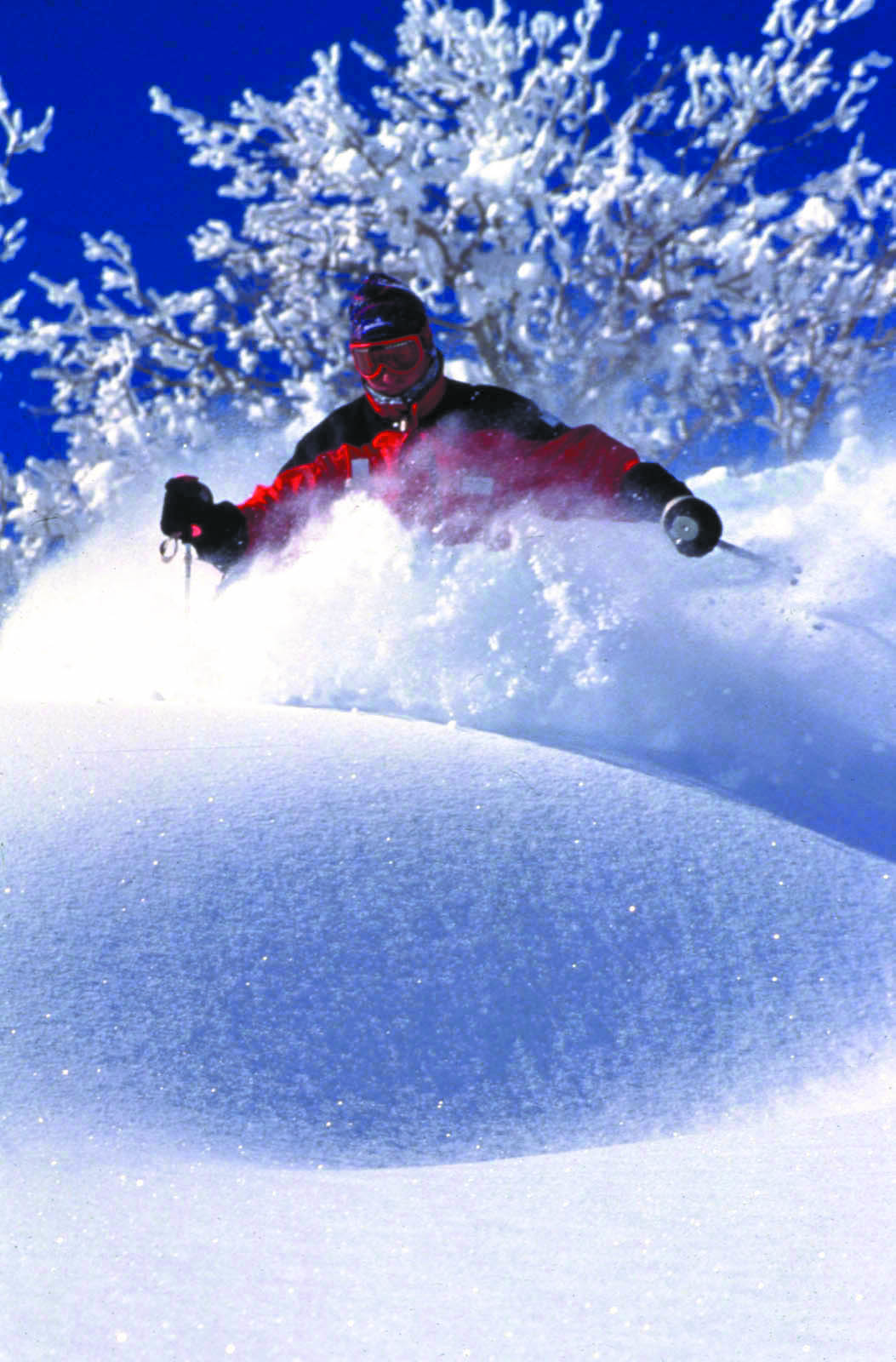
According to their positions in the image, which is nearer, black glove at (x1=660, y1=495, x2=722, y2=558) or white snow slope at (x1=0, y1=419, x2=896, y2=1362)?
white snow slope at (x1=0, y1=419, x2=896, y2=1362)

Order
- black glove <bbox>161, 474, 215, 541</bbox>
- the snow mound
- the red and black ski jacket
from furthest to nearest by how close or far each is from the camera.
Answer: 1. black glove <bbox>161, 474, 215, 541</bbox>
2. the red and black ski jacket
3. the snow mound

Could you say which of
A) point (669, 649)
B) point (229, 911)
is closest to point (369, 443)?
point (669, 649)

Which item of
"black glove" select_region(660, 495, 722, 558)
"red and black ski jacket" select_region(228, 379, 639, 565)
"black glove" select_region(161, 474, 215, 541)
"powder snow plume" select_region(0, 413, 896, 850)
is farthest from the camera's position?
"black glove" select_region(161, 474, 215, 541)

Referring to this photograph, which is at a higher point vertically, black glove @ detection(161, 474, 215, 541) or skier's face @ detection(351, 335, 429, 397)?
skier's face @ detection(351, 335, 429, 397)

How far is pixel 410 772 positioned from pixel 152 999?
95 centimetres

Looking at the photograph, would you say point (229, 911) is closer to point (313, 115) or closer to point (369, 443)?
point (369, 443)

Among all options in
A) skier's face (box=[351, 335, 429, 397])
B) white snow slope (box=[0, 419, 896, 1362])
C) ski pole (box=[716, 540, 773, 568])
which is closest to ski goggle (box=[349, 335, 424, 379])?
skier's face (box=[351, 335, 429, 397])

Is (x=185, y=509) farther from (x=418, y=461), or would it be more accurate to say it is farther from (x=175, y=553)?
(x=418, y=461)

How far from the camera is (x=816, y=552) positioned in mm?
3885

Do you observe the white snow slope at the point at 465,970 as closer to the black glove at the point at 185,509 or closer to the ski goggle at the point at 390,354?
the black glove at the point at 185,509

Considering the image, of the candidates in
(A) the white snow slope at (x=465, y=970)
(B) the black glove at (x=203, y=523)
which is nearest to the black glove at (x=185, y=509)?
(B) the black glove at (x=203, y=523)

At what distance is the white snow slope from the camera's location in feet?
3.92

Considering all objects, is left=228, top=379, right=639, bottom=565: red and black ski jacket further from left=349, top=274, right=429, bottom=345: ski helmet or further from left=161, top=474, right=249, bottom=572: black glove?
left=349, top=274, right=429, bottom=345: ski helmet

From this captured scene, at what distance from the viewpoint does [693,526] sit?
11.1 feet
